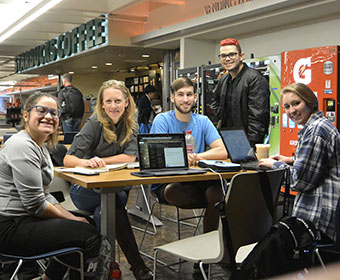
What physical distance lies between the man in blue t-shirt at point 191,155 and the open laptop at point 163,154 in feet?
0.65

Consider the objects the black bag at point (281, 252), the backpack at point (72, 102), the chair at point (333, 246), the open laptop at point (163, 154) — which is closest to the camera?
the black bag at point (281, 252)

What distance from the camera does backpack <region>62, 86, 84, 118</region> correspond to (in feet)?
32.2

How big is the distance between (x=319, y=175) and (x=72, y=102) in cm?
812

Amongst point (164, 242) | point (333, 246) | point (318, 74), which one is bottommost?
point (164, 242)

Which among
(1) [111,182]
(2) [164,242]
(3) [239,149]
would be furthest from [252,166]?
(2) [164,242]

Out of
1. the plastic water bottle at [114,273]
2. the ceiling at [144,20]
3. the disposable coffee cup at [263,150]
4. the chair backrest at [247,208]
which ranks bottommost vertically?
the plastic water bottle at [114,273]

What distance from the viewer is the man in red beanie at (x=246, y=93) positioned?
4363mm

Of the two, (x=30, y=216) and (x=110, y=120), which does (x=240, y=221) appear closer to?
(x=30, y=216)

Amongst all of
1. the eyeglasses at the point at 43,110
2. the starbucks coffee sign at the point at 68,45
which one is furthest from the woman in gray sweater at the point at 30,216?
the starbucks coffee sign at the point at 68,45

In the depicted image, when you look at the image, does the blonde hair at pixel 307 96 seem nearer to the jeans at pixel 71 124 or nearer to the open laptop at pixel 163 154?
the open laptop at pixel 163 154

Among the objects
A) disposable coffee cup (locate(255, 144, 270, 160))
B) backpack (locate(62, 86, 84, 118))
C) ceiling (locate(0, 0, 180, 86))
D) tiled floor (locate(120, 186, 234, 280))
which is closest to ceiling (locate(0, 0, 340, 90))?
ceiling (locate(0, 0, 180, 86))

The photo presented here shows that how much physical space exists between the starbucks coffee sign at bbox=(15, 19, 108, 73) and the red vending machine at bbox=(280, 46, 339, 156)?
533cm

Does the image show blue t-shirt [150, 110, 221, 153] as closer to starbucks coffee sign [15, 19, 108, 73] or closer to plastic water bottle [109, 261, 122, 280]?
plastic water bottle [109, 261, 122, 280]

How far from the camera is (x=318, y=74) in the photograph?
19.1 feet
